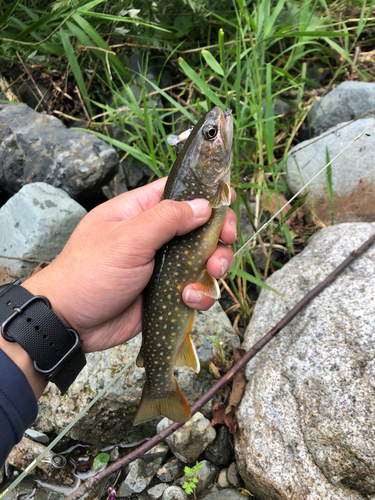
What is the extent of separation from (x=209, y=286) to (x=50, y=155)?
245cm

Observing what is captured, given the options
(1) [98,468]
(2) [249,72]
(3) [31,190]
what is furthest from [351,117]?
(1) [98,468]

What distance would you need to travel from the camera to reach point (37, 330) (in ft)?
6.20

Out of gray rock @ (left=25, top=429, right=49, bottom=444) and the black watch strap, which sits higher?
the black watch strap

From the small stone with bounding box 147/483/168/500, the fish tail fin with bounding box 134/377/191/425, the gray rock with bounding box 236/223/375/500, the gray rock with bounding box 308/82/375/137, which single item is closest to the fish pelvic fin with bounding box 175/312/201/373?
the fish tail fin with bounding box 134/377/191/425

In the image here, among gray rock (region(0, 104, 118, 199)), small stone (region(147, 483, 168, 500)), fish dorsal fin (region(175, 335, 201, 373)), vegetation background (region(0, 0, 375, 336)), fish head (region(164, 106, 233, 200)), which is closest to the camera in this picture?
fish head (region(164, 106, 233, 200))

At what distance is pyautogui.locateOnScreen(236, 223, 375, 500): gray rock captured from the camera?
1.99 meters

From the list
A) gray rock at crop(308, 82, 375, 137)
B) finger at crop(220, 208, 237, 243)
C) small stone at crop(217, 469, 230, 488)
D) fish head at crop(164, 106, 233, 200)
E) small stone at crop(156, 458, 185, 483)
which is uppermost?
fish head at crop(164, 106, 233, 200)

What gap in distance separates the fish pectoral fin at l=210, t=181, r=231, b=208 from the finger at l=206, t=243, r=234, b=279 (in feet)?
1.18

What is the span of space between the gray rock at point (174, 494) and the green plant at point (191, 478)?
0.06 metres

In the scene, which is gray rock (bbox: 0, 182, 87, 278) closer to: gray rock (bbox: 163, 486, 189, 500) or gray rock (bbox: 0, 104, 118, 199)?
gray rock (bbox: 0, 104, 118, 199)

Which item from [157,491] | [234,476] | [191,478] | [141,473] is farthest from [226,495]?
[141,473]

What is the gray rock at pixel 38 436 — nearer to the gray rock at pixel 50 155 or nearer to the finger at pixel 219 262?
the finger at pixel 219 262

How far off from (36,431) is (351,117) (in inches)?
160

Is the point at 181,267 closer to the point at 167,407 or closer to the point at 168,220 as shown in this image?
the point at 168,220
